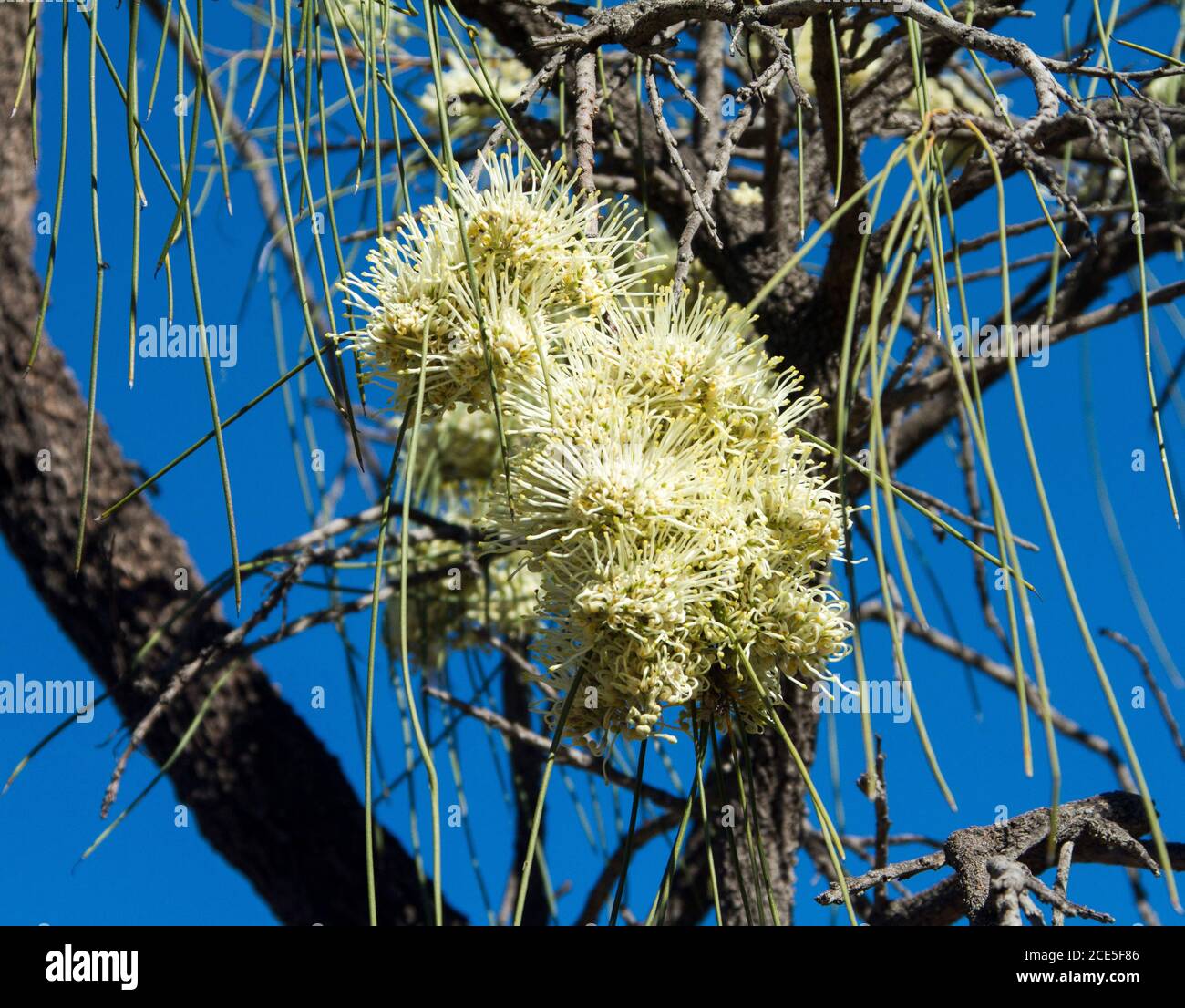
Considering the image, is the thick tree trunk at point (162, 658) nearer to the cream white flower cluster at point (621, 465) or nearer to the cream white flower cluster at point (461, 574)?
the cream white flower cluster at point (461, 574)

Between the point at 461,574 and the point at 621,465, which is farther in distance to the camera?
the point at 461,574

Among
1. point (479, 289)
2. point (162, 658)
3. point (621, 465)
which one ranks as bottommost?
point (621, 465)

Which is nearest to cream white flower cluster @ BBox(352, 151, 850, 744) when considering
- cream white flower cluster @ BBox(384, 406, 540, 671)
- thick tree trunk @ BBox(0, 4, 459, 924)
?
cream white flower cluster @ BBox(384, 406, 540, 671)

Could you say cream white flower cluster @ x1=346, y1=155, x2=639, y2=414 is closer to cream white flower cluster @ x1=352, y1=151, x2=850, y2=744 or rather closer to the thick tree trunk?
cream white flower cluster @ x1=352, y1=151, x2=850, y2=744

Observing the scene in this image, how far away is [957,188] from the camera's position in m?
1.12

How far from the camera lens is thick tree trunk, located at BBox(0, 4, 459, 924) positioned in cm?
164

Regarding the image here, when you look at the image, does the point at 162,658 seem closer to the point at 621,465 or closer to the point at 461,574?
the point at 461,574

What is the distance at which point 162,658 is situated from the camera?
1645 millimetres

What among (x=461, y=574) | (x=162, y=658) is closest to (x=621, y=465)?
(x=461, y=574)

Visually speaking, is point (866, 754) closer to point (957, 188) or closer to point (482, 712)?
point (957, 188)

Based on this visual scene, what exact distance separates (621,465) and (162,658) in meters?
1.15
